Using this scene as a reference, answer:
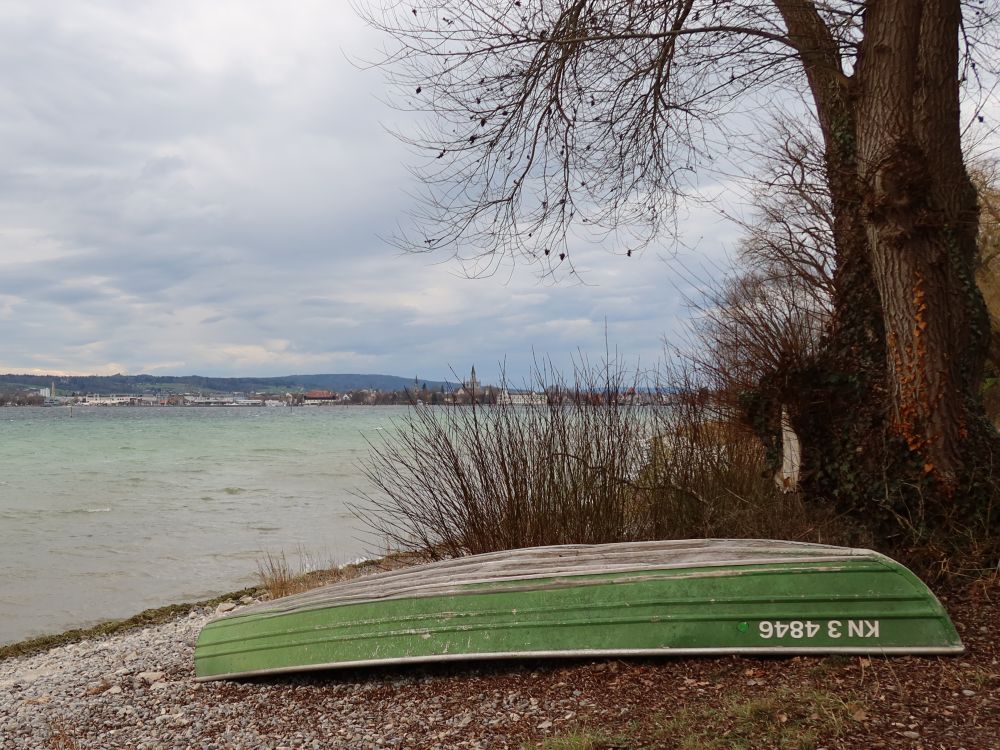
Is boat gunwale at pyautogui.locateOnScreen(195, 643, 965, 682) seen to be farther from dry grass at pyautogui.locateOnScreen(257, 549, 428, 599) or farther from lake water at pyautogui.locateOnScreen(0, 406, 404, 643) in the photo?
dry grass at pyautogui.locateOnScreen(257, 549, 428, 599)

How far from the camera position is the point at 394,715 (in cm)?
385

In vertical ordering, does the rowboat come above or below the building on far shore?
below

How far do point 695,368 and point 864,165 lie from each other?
242 cm

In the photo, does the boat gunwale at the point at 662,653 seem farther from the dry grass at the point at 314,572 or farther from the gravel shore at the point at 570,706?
the dry grass at the point at 314,572

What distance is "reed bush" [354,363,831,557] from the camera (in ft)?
18.6

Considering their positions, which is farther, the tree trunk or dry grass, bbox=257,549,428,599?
dry grass, bbox=257,549,428,599

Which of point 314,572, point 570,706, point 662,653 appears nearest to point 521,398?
point 662,653

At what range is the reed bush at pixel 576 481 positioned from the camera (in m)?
5.66

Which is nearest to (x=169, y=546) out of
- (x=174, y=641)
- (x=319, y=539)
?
(x=319, y=539)

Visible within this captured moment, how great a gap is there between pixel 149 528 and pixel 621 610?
11240mm

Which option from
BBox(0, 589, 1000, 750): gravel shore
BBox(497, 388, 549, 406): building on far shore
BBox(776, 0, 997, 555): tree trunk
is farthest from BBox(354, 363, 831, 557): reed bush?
BBox(0, 589, 1000, 750): gravel shore

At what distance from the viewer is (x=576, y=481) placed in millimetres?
5648

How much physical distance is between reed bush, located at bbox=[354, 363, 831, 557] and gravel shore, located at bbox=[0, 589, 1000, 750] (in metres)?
1.48

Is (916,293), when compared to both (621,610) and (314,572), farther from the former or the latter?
(314,572)
